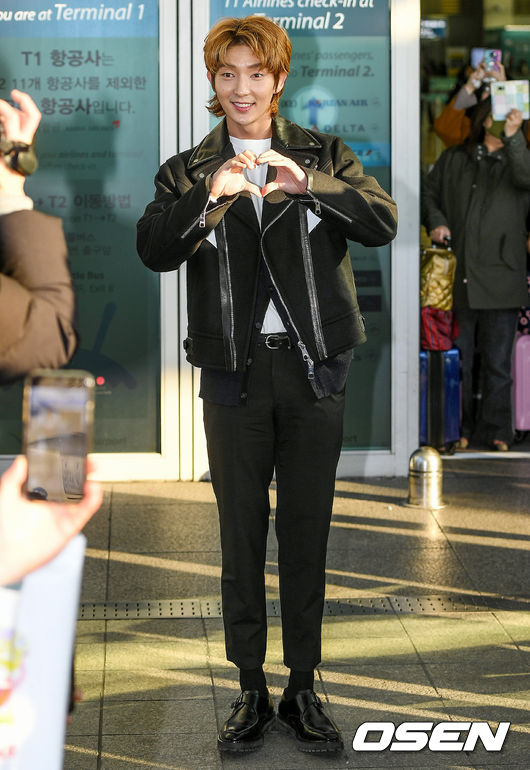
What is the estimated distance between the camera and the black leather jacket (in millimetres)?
3609

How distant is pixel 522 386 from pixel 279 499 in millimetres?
4928

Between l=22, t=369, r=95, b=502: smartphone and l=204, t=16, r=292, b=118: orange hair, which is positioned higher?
l=204, t=16, r=292, b=118: orange hair

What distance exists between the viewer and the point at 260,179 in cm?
373

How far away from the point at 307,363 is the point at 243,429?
0.91 feet

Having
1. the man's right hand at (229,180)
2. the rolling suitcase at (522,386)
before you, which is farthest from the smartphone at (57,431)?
the rolling suitcase at (522,386)

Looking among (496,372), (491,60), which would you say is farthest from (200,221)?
(491,60)

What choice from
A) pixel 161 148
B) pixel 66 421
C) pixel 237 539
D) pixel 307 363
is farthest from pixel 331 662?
pixel 161 148

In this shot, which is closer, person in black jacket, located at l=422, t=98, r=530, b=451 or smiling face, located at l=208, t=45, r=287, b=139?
smiling face, located at l=208, t=45, r=287, b=139

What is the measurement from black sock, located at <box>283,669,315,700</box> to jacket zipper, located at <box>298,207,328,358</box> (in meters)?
0.98

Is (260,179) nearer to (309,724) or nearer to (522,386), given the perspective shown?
(309,724)

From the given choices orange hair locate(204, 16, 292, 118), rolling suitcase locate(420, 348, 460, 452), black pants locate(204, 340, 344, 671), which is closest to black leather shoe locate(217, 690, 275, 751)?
black pants locate(204, 340, 344, 671)

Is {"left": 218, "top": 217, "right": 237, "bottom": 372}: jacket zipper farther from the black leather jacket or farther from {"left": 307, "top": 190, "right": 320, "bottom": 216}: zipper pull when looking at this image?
{"left": 307, "top": 190, "right": 320, "bottom": 216}: zipper pull

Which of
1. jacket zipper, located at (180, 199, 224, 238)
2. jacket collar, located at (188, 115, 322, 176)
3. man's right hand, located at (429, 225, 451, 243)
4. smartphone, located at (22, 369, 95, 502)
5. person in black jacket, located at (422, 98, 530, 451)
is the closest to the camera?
smartphone, located at (22, 369, 95, 502)

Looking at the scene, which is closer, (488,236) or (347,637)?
(347,637)
